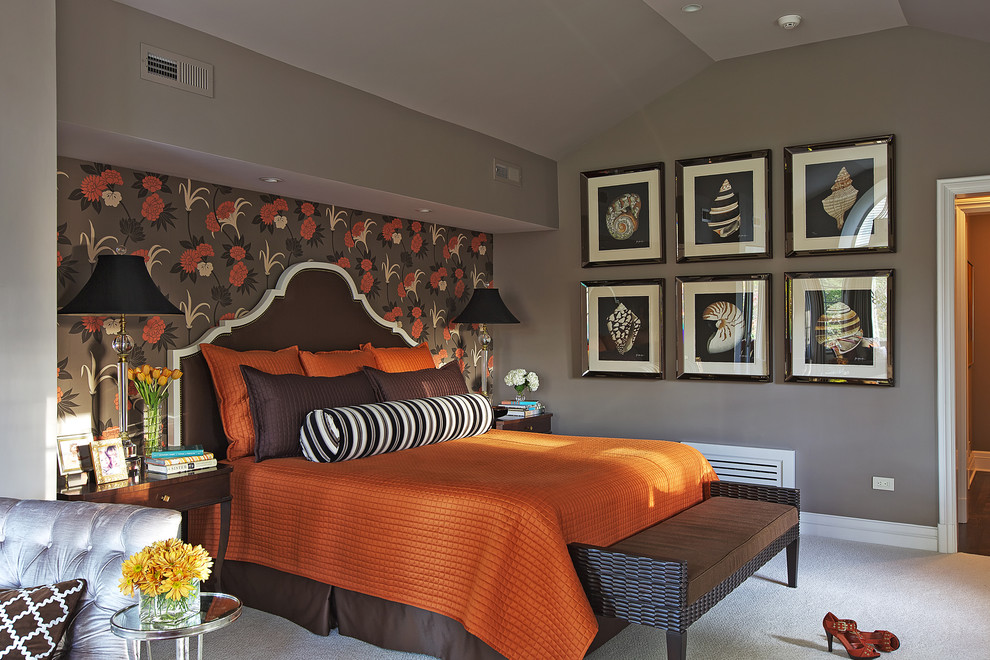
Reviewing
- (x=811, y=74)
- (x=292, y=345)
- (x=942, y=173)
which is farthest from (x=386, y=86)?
(x=942, y=173)

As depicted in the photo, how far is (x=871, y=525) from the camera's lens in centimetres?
458

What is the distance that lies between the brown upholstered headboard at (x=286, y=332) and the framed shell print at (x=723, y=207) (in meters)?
1.96

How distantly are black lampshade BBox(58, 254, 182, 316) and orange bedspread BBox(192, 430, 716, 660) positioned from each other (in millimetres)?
855

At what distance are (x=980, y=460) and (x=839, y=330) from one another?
3.26 metres

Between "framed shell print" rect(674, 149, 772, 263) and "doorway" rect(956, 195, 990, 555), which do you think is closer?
"framed shell print" rect(674, 149, 772, 263)

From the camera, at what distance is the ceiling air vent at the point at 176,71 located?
3045mm

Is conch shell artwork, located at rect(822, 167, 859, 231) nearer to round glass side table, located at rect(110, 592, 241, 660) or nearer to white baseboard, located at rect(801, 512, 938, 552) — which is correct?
→ white baseboard, located at rect(801, 512, 938, 552)

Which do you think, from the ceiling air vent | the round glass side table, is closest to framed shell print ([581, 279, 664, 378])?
the ceiling air vent

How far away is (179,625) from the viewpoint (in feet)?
6.19

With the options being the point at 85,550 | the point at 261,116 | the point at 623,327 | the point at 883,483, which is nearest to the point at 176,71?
the point at 261,116

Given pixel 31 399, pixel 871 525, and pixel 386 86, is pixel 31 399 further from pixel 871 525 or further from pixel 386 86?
pixel 871 525

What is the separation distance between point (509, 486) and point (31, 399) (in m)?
1.68

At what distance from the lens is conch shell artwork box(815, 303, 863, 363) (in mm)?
4590

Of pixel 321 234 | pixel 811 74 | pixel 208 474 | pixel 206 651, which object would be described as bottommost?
pixel 206 651
